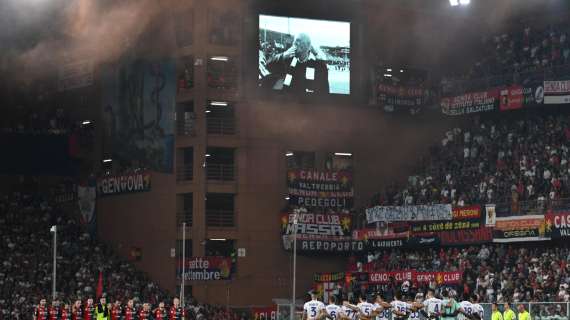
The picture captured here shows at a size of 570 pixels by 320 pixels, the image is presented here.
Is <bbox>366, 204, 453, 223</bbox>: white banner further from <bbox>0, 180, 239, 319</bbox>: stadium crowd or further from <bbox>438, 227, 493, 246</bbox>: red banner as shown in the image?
<bbox>0, 180, 239, 319</bbox>: stadium crowd

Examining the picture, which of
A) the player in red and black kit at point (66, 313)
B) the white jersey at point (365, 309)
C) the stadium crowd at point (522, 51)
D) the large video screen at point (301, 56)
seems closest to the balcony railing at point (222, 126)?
the large video screen at point (301, 56)

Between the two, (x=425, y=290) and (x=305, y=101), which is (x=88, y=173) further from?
(x=425, y=290)

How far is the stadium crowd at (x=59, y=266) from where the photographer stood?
238ft

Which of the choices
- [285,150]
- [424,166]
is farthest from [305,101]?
[424,166]

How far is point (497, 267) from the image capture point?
2677 inches

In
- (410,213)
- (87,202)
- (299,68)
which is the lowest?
(410,213)

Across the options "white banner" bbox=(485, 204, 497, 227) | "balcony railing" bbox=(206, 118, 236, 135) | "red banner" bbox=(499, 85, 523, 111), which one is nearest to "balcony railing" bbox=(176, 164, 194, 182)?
"balcony railing" bbox=(206, 118, 236, 135)

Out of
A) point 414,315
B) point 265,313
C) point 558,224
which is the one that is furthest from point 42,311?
point 558,224

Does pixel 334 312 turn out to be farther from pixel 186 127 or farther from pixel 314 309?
pixel 186 127

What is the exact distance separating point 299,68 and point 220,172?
23.0 ft

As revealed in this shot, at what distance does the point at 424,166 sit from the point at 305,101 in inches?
301

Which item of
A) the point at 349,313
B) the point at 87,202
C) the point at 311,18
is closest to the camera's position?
the point at 349,313

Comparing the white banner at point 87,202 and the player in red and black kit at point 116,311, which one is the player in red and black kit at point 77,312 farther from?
the white banner at point 87,202

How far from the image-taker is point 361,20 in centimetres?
7975
